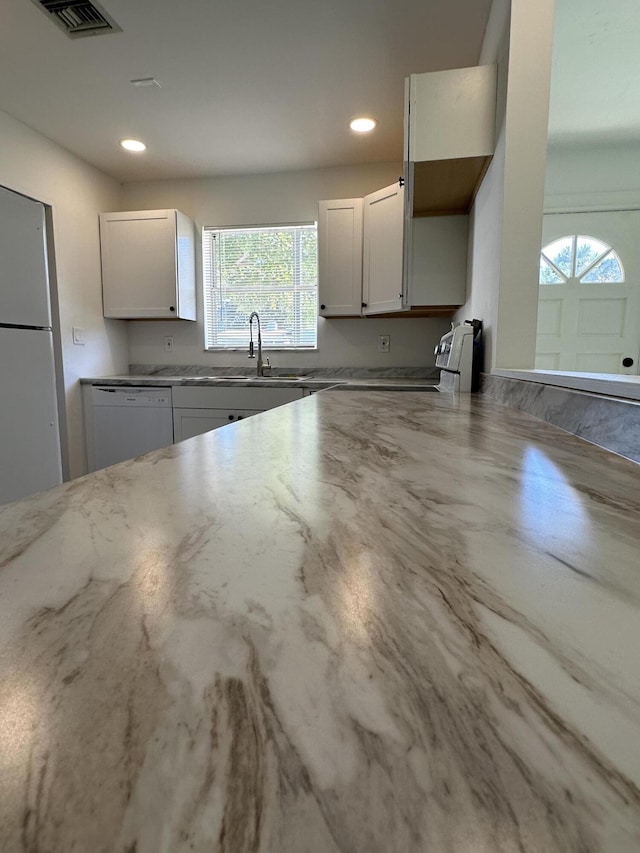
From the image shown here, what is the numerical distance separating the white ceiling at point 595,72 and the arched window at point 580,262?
68 centimetres

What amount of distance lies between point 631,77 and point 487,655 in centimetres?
344

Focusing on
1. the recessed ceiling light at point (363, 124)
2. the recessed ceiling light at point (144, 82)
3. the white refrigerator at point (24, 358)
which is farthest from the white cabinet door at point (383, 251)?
the white refrigerator at point (24, 358)

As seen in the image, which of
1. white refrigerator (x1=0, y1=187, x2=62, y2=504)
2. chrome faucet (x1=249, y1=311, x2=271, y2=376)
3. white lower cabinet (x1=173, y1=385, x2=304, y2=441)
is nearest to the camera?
white refrigerator (x1=0, y1=187, x2=62, y2=504)

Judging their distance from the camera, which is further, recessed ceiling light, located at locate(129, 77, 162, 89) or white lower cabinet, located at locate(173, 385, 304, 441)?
white lower cabinet, located at locate(173, 385, 304, 441)

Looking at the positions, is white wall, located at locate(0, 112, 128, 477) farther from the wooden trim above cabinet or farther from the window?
the wooden trim above cabinet

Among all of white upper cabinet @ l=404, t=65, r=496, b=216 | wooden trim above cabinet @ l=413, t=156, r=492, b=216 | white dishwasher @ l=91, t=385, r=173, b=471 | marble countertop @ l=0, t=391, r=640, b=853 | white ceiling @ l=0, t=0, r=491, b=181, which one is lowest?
white dishwasher @ l=91, t=385, r=173, b=471

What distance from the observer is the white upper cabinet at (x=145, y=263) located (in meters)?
3.32

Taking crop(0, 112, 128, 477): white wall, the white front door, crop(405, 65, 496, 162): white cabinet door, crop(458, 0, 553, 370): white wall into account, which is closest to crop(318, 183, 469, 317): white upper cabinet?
crop(405, 65, 496, 162): white cabinet door

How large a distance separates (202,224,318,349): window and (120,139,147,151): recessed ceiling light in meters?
0.73

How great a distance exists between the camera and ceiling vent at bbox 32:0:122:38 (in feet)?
5.74

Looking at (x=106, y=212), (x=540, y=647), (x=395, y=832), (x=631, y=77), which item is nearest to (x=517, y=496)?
(x=540, y=647)

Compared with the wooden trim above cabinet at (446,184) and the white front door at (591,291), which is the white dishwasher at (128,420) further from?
the white front door at (591,291)

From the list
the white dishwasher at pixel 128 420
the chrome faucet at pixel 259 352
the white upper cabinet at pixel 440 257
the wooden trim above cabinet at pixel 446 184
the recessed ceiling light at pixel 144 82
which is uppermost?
the recessed ceiling light at pixel 144 82

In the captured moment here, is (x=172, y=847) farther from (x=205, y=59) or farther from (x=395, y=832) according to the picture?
(x=205, y=59)
